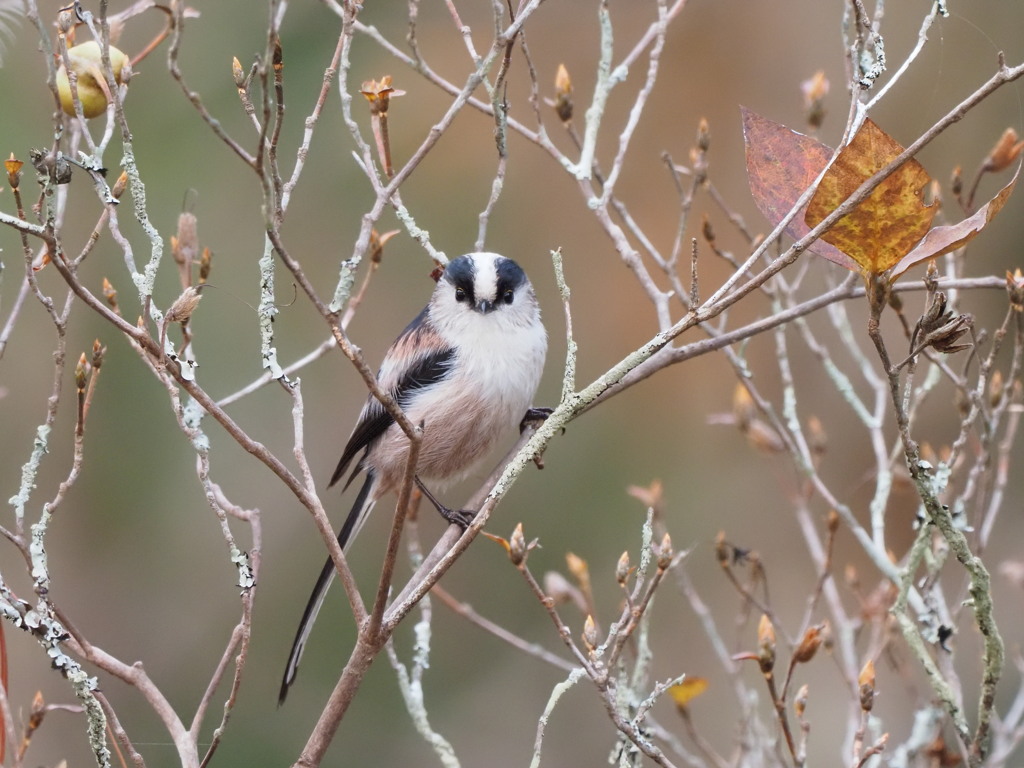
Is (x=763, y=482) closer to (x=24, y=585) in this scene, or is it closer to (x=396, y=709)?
(x=396, y=709)

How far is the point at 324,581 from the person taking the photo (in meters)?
2.94

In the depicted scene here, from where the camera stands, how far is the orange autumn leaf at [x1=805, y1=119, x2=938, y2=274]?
4.91 ft

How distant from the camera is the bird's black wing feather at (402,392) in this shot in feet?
10.9

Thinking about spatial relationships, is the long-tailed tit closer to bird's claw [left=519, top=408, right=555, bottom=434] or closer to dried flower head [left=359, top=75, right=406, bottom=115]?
bird's claw [left=519, top=408, right=555, bottom=434]

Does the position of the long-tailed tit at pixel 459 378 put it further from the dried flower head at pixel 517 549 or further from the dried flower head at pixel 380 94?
the dried flower head at pixel 517 549

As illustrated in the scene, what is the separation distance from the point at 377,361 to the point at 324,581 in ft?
8.03

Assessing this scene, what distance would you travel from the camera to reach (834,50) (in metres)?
5.58

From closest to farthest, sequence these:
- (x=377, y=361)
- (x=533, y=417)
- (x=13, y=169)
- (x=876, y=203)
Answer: (x=876, y=203), (x=13, y=169), (x=533, y=417), (x=377, y=361)

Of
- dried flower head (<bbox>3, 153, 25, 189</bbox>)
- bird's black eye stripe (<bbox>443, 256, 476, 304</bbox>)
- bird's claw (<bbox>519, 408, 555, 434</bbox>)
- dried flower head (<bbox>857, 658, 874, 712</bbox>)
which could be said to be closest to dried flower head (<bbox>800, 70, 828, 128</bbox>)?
bird's black eye stripe (<bbox>443, 256, 476, 304</bbox>)

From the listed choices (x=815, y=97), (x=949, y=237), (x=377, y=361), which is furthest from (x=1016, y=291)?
(x=377, y=361)

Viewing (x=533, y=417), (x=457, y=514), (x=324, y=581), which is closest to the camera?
(x=324, y=581)

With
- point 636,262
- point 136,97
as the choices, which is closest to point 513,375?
point 636,262

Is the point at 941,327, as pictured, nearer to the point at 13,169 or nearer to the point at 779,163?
the point at 779,163

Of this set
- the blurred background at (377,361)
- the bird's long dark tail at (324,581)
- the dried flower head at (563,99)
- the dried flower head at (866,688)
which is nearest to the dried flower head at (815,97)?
the dried flower head at (563,99)
